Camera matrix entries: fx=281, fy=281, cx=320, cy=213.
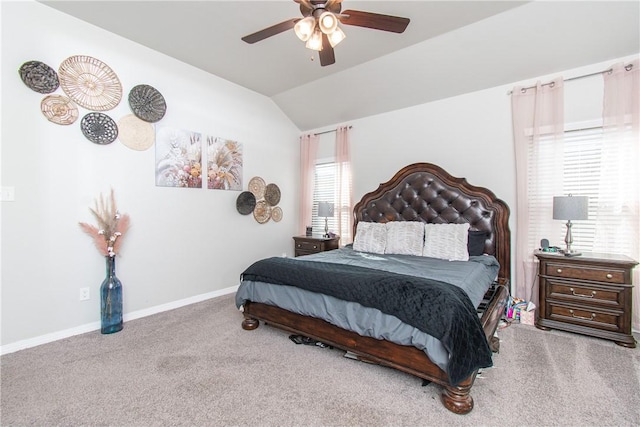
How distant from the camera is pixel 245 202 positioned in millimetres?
4184

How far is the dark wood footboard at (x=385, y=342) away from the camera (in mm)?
1640

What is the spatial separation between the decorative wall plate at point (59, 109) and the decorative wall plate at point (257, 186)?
2.14 m

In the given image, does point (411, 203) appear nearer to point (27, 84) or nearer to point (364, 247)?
point (364, 247)

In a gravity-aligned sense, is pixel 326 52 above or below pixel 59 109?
above

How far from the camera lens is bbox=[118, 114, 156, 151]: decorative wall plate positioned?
299 centimetres

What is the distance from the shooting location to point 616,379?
1.92 metres

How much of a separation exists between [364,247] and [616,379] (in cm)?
227

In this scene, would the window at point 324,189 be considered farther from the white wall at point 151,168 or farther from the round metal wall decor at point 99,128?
the round metal wall decor at point 99,128

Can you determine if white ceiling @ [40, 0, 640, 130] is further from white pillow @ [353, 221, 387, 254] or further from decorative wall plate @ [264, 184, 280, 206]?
white pillow @ [353, 221, 387, 254]

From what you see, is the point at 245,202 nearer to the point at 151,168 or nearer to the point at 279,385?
the point at 151,168

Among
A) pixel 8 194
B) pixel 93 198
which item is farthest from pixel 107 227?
pixel 8 194

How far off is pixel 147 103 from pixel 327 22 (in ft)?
7.79

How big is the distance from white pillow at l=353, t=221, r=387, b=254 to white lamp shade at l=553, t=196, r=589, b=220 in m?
1.71

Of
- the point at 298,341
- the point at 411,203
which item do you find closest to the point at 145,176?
the point at 298,341
